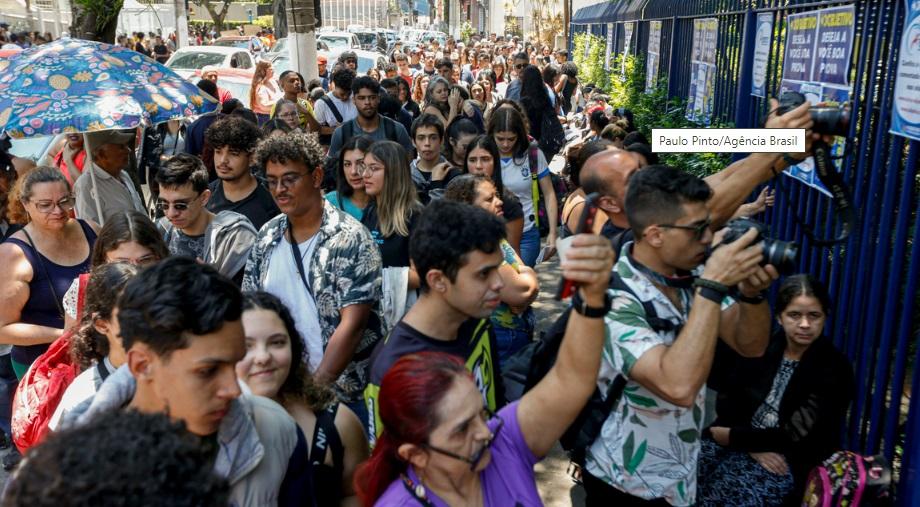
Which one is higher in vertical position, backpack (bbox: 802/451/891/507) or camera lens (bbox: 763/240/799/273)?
camera lens (bbox: 763/240/799/273)

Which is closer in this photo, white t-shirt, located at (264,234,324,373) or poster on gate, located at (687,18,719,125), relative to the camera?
white t-shirt, located at (264,234,324,373)

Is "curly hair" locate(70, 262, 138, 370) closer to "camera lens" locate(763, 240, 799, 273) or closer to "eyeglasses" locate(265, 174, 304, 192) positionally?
"eyeglasses" locate(265, 174, 304, 192)

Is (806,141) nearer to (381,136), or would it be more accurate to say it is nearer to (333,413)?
(333,413)

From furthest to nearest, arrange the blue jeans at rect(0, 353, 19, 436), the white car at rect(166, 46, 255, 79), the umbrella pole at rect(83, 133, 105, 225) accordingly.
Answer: the white car at rect(166, 46, 255, 79) < the umbrella pole at rect(83, 133, 105, 225) < the blue jeans at rect(0, 353, 19, 436)

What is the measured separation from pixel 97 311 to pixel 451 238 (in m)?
1.24

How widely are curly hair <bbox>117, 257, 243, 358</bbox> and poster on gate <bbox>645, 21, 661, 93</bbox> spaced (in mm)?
10178

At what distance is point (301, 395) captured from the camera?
8.67 feet

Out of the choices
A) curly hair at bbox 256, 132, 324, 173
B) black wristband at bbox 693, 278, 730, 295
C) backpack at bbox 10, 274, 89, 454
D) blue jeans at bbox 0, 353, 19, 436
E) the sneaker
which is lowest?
the sneaker

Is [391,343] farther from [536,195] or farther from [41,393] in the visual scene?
[536,195]

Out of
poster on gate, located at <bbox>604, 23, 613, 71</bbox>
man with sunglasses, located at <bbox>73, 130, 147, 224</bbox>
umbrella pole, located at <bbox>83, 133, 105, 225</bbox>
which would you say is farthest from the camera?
poster on gate, located at <bbox>604, 23, 613, 71</bbox>

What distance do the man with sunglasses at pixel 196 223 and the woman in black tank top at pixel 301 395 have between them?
1454mm

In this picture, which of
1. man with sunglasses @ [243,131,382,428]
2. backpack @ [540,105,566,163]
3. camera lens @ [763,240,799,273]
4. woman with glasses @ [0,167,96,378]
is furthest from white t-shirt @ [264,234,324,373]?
backpack @ [540,105,566,163]

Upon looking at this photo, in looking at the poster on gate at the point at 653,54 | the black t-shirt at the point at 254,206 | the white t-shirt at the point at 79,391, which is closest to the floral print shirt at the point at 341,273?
the white t-shirt at the point at 79,391

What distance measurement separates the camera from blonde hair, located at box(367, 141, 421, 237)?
4.48 meters
